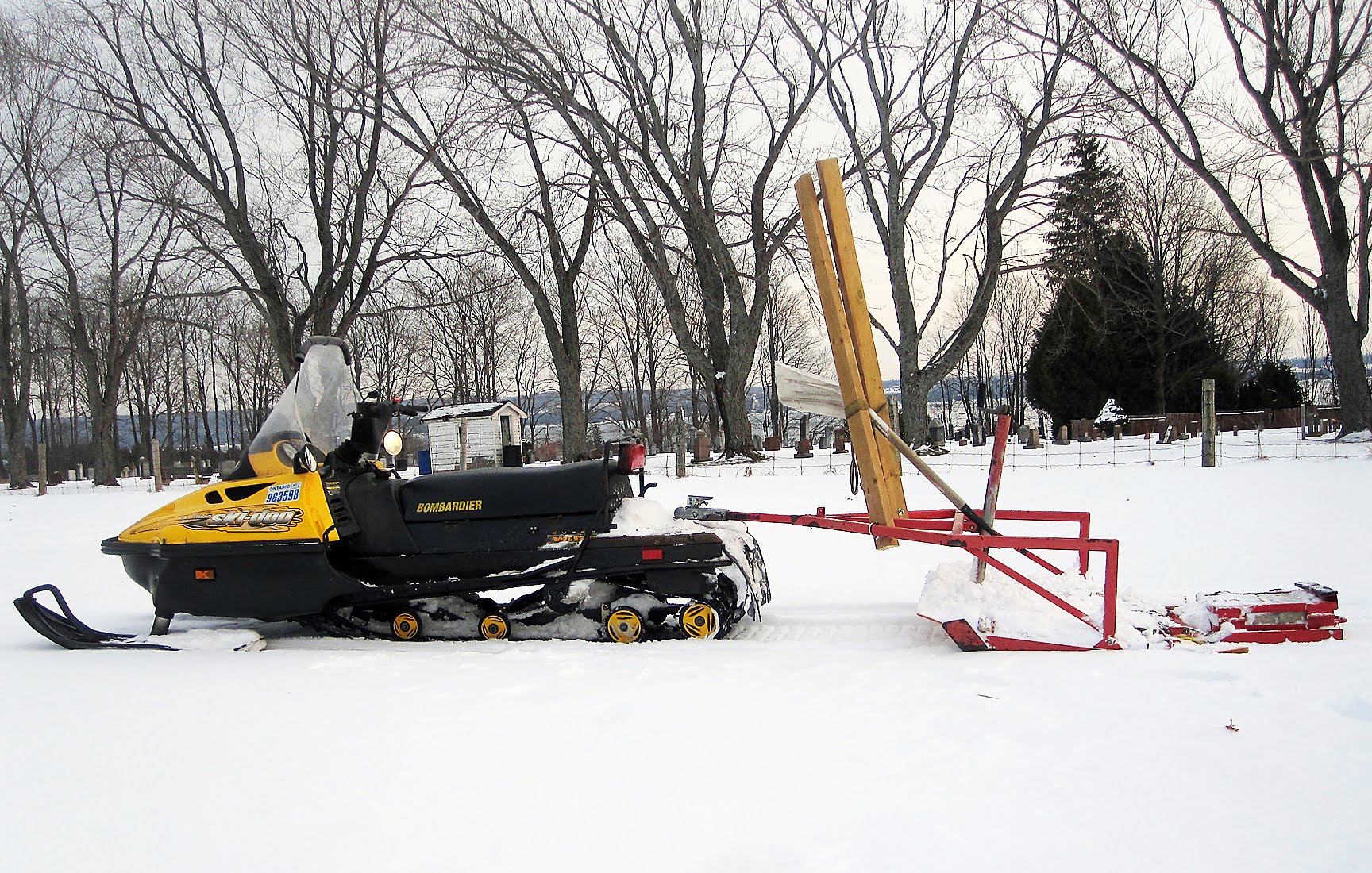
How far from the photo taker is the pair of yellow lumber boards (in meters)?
4.68

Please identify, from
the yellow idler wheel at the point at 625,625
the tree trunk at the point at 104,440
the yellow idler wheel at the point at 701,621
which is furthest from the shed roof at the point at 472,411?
the yellow idler wheel at the point at 701,621

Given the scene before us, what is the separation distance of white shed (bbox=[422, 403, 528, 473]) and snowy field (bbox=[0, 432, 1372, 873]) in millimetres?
25143

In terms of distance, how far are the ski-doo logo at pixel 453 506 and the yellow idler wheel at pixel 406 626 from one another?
62 cm

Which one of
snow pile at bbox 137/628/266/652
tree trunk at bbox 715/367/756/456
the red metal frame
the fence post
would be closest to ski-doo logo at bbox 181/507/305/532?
snow pile at bbox 137/628/266/652

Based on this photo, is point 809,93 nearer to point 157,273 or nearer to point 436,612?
point 436,612

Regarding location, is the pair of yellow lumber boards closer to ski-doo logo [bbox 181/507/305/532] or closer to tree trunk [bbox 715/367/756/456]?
ski-doo logo [bbox 181/507/305/532]

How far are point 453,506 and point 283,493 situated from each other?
3.17ft

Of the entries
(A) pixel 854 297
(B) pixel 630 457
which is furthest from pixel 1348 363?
(B) pixel 630 457

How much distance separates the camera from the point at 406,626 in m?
4.88

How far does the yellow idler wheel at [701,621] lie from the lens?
463 centimetres

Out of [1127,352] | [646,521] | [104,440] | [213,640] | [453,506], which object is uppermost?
[1127,352]

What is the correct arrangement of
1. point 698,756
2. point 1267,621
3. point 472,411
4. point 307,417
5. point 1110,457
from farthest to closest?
1. point 472,411
2. point 1110,457
3. point 307,417
4. point 1267,621
5. point 698,756

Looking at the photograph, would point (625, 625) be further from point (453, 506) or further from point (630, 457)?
point (453, 506)

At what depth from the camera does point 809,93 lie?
20578mm
